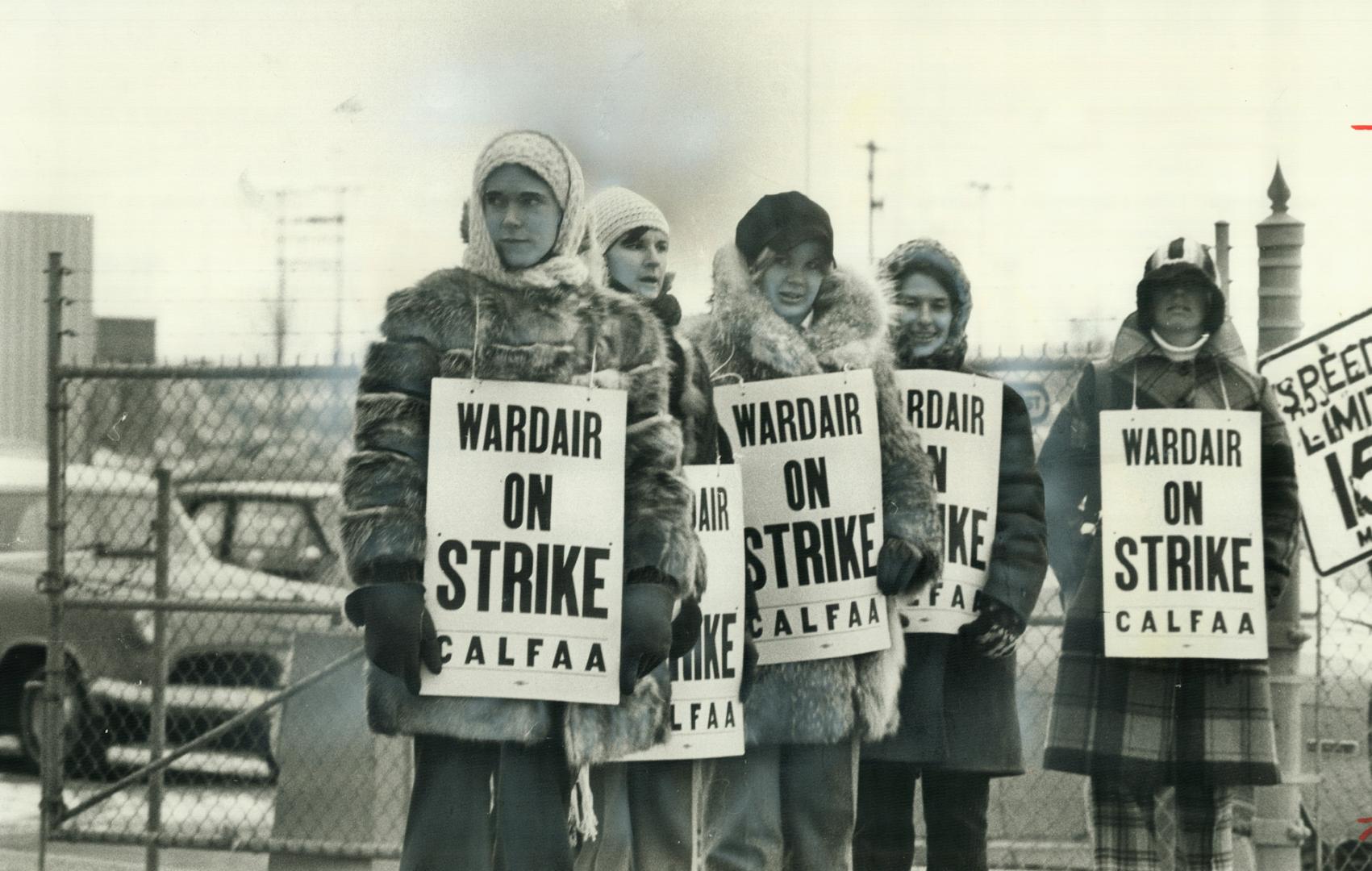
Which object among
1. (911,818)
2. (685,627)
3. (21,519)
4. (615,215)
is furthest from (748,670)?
(21,519)

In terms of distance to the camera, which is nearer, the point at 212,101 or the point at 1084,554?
the point at 212,101

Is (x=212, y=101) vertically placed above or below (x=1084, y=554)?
above

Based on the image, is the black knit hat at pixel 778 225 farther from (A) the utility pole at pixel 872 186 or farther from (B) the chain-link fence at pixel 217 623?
(B) the chain-link fence at pixel 217 623

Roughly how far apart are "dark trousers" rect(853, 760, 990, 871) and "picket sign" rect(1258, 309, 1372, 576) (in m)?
1.55

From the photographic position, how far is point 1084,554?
531 cm

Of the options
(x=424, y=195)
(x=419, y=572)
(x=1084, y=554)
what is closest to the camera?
(x=419, y=572)

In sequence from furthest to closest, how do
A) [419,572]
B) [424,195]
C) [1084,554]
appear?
1. [1084,554]
2. [424,195]
3. [419,572]

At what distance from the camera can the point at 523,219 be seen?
4316mm

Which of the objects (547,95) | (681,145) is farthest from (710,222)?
(547,95)

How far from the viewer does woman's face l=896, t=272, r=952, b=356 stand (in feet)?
17.0

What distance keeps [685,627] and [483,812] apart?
70cm

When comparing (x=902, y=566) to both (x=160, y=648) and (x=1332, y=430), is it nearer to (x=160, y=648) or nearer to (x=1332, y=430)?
(x=1332, y=430)

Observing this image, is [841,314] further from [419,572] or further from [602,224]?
[419,572]

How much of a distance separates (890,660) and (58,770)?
271cm
